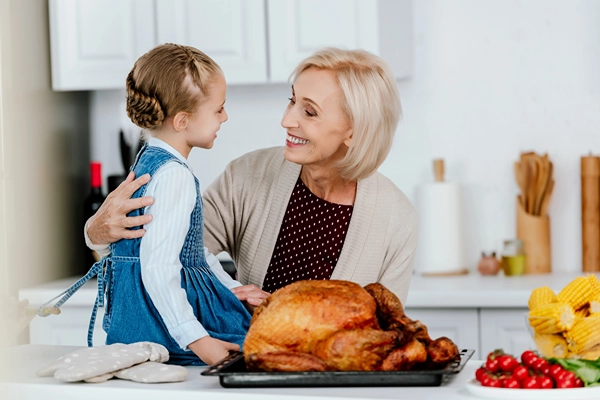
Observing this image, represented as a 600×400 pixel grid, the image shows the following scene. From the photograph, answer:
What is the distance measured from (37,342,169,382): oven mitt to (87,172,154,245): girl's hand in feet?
0.77

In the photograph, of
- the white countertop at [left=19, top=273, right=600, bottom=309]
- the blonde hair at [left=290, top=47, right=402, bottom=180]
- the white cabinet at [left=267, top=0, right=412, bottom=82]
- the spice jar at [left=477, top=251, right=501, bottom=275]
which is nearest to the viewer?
the blonde hair at [left=290, top=47, right=402, bottom=180]

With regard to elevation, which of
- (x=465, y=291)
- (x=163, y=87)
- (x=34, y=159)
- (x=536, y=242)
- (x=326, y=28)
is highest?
(x=326, y=28)

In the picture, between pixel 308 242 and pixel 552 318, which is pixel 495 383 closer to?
pixel 552 318

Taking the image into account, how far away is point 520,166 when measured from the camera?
9.52ft

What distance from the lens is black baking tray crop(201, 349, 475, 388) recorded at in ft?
3.26

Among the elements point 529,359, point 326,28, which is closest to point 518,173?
point 326,28

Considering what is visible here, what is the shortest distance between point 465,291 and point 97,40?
157 cm

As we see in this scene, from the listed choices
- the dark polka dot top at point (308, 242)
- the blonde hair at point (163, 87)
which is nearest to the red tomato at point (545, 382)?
the blonde hair at point (163, 87)

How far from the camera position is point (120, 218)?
1348mm

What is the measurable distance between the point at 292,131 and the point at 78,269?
175 centimetres

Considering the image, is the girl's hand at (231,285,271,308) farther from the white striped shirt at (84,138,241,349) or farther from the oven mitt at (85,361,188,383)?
the oven mitt at (85,361,188,383)

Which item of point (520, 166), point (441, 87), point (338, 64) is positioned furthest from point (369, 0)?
point (338, 64)

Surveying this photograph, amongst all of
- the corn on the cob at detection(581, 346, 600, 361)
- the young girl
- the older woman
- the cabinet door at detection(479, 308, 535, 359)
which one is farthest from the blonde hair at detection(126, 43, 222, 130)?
the cabinet door at detection(479, 308, 535, 359)

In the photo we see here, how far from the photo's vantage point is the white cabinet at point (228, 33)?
107 inches
